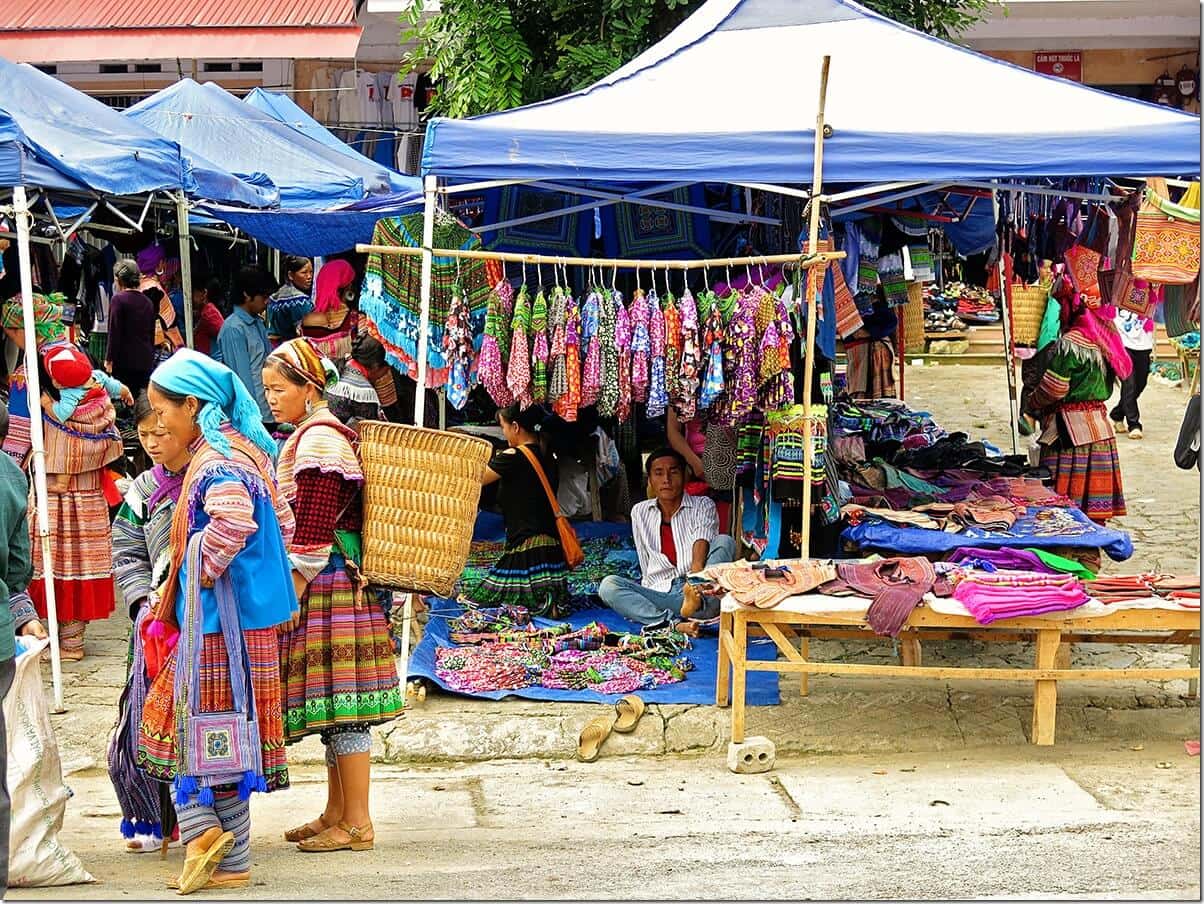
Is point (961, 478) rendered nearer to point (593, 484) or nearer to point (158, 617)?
point (593, 484)

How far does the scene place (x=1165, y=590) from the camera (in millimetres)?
6223

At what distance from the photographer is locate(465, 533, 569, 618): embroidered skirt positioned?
25.3 feet

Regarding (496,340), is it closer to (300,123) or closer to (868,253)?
(868,253)

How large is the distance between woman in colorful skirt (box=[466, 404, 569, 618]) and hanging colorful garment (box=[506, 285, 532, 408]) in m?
1.22

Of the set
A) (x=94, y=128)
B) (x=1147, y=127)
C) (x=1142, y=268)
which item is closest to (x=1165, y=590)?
(x=1142, y=268)

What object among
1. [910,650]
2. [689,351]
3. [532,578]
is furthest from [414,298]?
[910,650]

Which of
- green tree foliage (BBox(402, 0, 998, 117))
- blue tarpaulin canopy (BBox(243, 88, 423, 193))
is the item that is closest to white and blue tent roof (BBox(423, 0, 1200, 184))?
green tree foliage (BBox(402, 0, 998, 117))

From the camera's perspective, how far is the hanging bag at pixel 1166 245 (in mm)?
6785

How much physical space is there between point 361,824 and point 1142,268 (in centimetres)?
441

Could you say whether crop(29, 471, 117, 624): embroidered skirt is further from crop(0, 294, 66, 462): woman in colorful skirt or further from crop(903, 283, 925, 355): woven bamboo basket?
crop(903, 283, 925, 355): woven bamboo basket

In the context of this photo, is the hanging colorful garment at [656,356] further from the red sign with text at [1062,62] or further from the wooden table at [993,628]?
the red sign with text at [1062,62]

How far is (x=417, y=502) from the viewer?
500 cm

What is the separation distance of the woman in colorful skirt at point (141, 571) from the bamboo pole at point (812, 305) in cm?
291

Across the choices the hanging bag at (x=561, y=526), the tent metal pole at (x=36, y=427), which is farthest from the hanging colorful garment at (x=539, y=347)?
the tent metal pole at (x=36, y=427)
